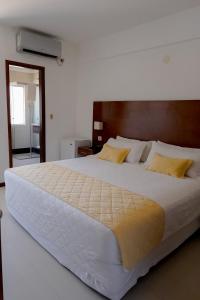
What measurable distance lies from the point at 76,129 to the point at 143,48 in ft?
7.34

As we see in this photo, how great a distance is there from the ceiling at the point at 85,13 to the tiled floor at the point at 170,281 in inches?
117

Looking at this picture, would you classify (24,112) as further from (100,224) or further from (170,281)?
(170,281)

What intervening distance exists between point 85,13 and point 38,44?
115 centimetres

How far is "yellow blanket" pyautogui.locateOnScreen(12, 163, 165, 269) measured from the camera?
1599 millimetres

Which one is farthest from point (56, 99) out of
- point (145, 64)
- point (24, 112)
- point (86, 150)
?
point (24, 112)

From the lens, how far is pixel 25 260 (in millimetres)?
2088

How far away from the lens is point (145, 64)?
11.7 feet

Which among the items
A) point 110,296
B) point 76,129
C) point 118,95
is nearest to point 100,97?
point 118,95

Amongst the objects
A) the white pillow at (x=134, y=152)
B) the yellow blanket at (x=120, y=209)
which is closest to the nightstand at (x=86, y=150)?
the white pillow at (x=134, y=152)

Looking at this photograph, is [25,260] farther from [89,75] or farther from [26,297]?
[89,75]

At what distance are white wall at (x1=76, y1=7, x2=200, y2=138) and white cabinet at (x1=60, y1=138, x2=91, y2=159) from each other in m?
0.29

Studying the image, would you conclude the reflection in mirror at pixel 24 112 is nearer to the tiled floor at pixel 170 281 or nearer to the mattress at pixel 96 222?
the mattress at pixel 96 222

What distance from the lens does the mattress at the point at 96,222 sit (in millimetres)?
1607

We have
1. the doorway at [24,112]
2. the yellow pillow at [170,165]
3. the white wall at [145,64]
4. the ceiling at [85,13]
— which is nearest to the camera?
the yellow pillow at [170,165]
